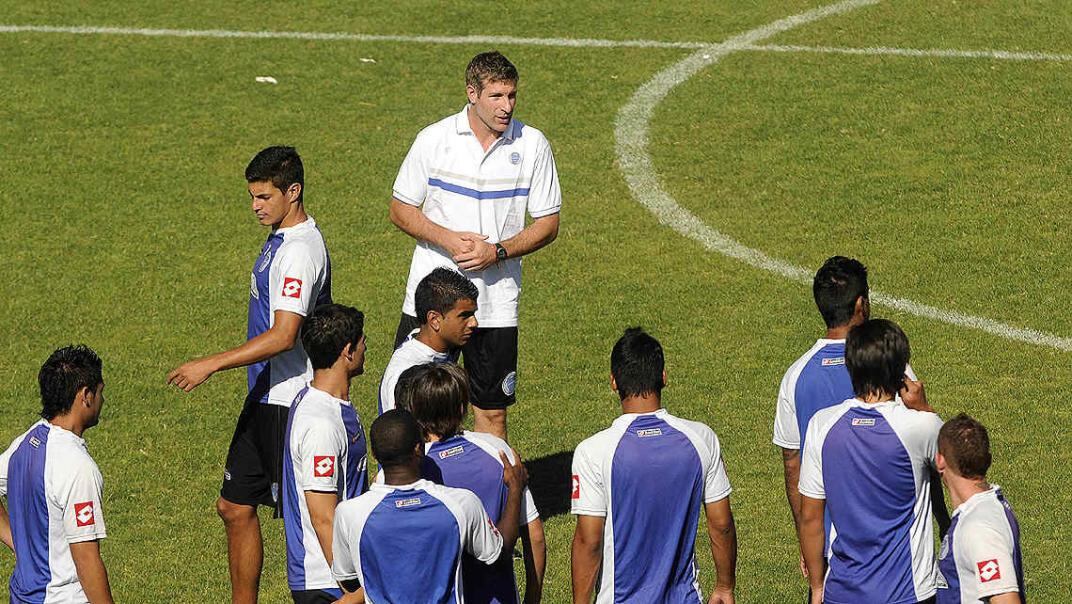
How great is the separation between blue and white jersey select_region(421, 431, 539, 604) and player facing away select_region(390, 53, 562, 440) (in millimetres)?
2361

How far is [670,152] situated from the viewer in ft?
48.0

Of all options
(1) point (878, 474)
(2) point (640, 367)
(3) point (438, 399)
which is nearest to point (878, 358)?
(1) point (878, 474)

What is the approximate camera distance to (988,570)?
224 inches

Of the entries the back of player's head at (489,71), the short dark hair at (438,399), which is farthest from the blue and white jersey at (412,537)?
the back of player's head at (489,71)

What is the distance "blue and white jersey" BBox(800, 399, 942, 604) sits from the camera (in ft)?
20.5

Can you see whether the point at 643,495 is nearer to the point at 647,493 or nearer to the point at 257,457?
the point at 647,493

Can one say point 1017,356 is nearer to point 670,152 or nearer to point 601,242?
point 601,242

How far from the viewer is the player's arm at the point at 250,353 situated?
7230mm

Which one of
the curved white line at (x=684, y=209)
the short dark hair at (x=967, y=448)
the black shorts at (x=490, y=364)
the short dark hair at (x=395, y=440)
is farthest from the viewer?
the curved white line at (x=684, y=209)

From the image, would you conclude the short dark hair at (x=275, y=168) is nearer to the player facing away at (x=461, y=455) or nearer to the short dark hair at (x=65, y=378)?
the short dark hair at (x=65, y=378)

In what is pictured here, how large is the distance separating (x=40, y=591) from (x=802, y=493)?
10.5ft

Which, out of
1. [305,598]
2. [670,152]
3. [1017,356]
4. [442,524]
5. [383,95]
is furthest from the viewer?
[383,95]

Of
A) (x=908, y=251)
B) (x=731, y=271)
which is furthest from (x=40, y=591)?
(x=908, y=251)

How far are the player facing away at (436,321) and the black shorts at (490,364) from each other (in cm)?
155
